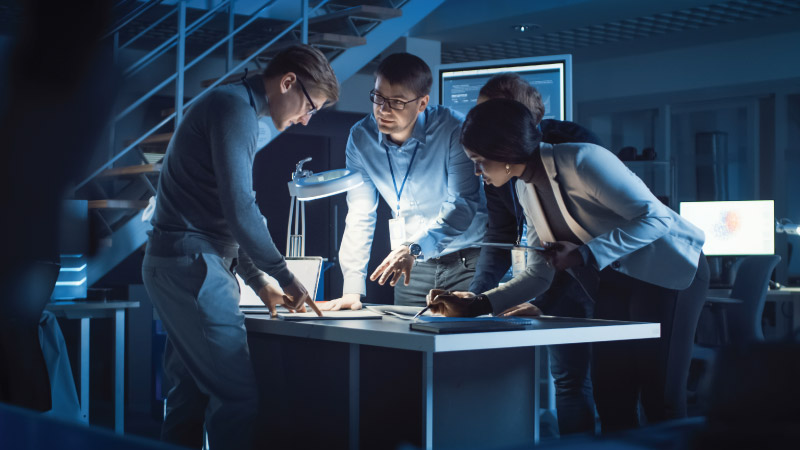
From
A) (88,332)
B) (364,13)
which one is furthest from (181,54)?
(88,332)


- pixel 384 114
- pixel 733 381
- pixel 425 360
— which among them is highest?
pixel 384 114

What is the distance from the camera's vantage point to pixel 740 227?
16.9 feet

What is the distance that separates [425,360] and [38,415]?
40.0 inches

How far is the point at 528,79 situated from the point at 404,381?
3038 mm

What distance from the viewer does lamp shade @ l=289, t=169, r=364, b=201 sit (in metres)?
2.22

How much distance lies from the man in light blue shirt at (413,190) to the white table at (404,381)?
1.42 ft

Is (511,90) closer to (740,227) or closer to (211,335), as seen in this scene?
(211,335)

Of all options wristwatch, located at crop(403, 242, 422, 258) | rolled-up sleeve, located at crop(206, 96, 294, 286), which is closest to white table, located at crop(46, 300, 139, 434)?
wristwatch, located at crop(403, 242, 422, 258)

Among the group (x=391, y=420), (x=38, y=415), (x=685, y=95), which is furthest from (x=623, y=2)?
(x=38, y=415)

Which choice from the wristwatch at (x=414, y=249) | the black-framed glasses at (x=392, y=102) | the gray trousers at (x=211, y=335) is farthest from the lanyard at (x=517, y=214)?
the gray trousers at (x=211, y=335)

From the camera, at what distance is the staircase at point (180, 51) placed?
4.27 meters

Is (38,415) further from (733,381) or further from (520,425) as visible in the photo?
(520,425)

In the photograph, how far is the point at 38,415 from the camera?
2.17ft

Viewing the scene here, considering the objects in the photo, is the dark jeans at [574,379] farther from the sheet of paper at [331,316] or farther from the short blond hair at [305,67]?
the short blond hair at [305,67]
